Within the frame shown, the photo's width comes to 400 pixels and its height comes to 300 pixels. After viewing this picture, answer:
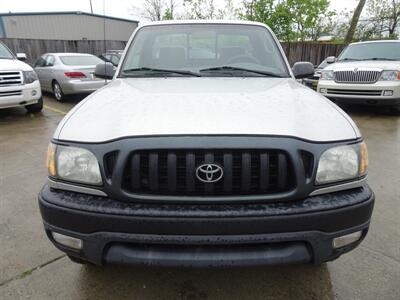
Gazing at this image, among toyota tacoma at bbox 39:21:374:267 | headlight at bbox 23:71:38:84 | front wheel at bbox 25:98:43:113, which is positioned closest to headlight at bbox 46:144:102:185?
toyota tacoma at bbox 39:21:374:267

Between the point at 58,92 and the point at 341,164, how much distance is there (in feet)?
29.5

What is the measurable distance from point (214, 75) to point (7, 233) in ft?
7.21

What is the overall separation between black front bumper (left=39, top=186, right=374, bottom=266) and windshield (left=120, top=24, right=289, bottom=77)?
1.47 metres

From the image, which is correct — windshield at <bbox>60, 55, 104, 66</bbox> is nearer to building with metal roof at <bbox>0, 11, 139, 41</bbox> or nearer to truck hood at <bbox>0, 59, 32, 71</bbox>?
truck hood at <bbox>0, 59, 32, 71</bbox>

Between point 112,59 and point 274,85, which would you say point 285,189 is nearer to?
point 274,85

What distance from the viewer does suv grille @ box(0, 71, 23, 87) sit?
6.37 meters

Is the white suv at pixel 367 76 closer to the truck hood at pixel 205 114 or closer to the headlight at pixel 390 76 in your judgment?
the headlight at pixel 390 76

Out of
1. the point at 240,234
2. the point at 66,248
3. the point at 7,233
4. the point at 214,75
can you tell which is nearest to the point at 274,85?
the point at 214,75

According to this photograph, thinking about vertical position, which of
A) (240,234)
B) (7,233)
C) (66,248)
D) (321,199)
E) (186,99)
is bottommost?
(7,233)

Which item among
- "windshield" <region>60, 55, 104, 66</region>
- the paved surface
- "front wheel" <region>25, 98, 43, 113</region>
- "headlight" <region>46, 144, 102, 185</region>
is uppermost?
"windshield" <region>60, 55, 104, 66</region>

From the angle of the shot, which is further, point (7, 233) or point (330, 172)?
point (7, 233)

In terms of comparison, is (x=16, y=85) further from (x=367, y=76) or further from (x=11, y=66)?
(x=367, y=76)

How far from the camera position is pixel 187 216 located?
154 cm

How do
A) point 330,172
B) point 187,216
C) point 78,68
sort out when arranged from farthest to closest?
point 78,68, point 330,172, point 187,216
